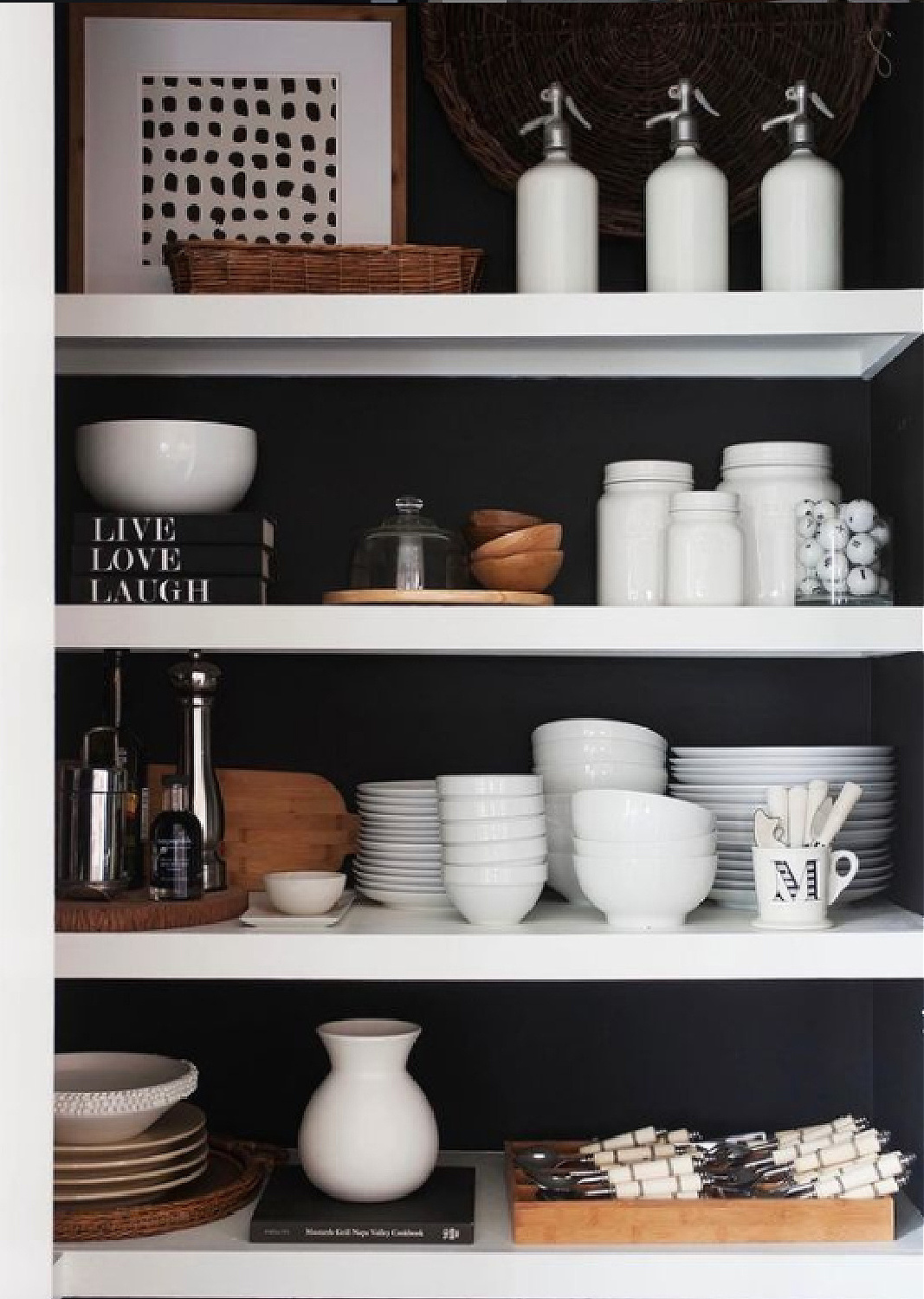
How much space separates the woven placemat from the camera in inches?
68.2

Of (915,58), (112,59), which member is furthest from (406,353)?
(915,58)

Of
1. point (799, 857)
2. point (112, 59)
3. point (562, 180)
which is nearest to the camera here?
point (799, 857)

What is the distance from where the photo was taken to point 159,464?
6.10 ft

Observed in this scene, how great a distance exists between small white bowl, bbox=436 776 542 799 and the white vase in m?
0.29

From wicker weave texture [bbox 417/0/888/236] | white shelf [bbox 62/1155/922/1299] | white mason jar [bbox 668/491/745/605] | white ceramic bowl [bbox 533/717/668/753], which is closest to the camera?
white shelf [bbox 62/1155/922/1299]

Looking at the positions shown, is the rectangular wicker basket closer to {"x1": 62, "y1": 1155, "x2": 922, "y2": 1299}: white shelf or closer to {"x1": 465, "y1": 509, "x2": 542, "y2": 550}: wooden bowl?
{"x1": 465, "y1": 509, "x2": 542, "y2": 550}: wooden bowl

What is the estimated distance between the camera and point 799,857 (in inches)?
69.3

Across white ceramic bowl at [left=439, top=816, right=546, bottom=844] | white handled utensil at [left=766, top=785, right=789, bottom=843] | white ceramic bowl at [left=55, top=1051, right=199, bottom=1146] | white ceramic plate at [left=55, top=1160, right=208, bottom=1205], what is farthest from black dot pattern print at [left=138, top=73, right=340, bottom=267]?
white ceramic plate at [left=55, top=1160, right=208, bottom=1205]

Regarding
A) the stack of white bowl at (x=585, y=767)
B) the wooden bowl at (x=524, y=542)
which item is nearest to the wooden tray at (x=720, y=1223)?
the stack of white bowl at (x=585, y=767)

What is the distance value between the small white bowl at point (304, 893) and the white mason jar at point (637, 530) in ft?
1.54

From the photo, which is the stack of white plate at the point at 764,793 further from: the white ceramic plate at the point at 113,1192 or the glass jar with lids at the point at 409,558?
the white ceramic plate at the point at 113,1192

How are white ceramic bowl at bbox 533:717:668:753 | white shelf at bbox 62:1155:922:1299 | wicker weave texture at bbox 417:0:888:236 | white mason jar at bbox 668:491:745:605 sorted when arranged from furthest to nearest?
wicker weave texture at bbox 417:0:888:236 < white ceramic bowl at bbox 533:717:668:753 < white mason jar at bbox 668:491:745:605 < white shelf at bbox 62:1155:922:1299

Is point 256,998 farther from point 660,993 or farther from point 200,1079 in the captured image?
point 660,993

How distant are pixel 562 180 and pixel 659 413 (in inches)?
14.7
